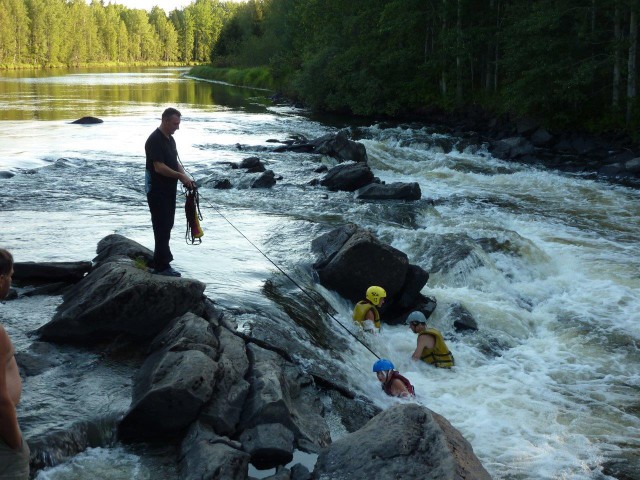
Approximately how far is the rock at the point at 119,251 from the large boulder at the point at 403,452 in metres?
5.19

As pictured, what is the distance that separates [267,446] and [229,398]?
27.7 inches

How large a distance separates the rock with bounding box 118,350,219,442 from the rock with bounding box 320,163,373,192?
14.2m

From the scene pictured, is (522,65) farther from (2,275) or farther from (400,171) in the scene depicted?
(2,275)

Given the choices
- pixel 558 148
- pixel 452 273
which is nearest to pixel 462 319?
pixel 452 273

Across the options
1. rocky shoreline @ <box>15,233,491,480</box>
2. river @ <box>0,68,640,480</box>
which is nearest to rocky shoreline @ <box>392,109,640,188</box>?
river @ <box>0,68,640,480</box>

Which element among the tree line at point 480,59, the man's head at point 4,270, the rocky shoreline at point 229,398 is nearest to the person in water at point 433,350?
the rocky shoreline at point 229,398

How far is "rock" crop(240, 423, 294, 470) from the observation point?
592 centimetres

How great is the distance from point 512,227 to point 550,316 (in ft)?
17.3

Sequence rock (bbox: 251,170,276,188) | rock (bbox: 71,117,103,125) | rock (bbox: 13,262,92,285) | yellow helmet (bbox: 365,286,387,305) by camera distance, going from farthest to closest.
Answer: rock (bbox: 71,117,103,125)
rock (bbox: 251,170,276,188)
yellow helmet (bbox: 365,286,387,305)
rock (bbox: 13,262,92,285)

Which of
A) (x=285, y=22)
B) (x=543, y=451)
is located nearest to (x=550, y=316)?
(x=543, y=451)

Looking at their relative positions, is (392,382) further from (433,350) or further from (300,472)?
(300,472)

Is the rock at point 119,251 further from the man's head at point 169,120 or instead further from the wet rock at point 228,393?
the wet rock at point 228,393

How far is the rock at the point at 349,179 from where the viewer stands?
20.2m

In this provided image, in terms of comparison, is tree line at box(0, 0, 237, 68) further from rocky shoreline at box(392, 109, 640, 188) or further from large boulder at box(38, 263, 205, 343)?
large boulder at box(38, 263, 205, 343)
